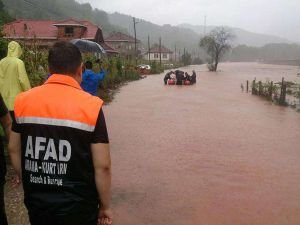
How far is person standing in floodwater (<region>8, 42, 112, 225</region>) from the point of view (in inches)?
83.2

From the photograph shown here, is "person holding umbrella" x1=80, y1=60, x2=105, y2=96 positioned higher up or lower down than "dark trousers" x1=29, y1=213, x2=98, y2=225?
higher up

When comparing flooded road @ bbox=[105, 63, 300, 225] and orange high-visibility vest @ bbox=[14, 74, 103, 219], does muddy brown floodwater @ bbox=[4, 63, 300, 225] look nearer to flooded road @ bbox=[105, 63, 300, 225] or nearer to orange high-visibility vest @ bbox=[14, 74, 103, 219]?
flooded road @ bbox=[105, 63, 300, 225]

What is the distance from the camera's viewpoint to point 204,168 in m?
7.31

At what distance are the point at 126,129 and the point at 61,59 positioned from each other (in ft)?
28.8

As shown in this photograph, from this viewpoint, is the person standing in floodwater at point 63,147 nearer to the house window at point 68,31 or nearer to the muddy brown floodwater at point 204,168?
the muddy brown floodwater at point 204,168

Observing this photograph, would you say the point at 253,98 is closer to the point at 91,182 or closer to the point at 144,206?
the point at 144,206

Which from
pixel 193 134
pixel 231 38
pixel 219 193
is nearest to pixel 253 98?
pixel 193 134

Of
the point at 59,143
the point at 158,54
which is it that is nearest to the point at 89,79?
the point at 59,143

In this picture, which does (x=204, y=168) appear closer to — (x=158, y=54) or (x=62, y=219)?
(x=62, y=219)

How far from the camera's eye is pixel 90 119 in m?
2.10

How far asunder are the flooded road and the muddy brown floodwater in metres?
0.01

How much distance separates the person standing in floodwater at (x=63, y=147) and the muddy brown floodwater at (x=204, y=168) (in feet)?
9.17

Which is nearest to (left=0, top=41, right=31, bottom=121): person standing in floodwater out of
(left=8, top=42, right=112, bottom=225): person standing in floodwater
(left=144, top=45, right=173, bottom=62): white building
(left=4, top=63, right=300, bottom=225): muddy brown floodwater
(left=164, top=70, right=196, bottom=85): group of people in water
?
(left=4, top=63, right=300, bottom=225): muddy brown floodwater

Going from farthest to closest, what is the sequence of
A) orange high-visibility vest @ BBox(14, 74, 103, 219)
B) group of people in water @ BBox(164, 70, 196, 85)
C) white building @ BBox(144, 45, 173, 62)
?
white building @ BBox(144, 45, 173, 62)
group of people in water @ BBox(164, 70, 196, 85)
orange high-visibility vest @ BBox(14, 74, 103, 219)
